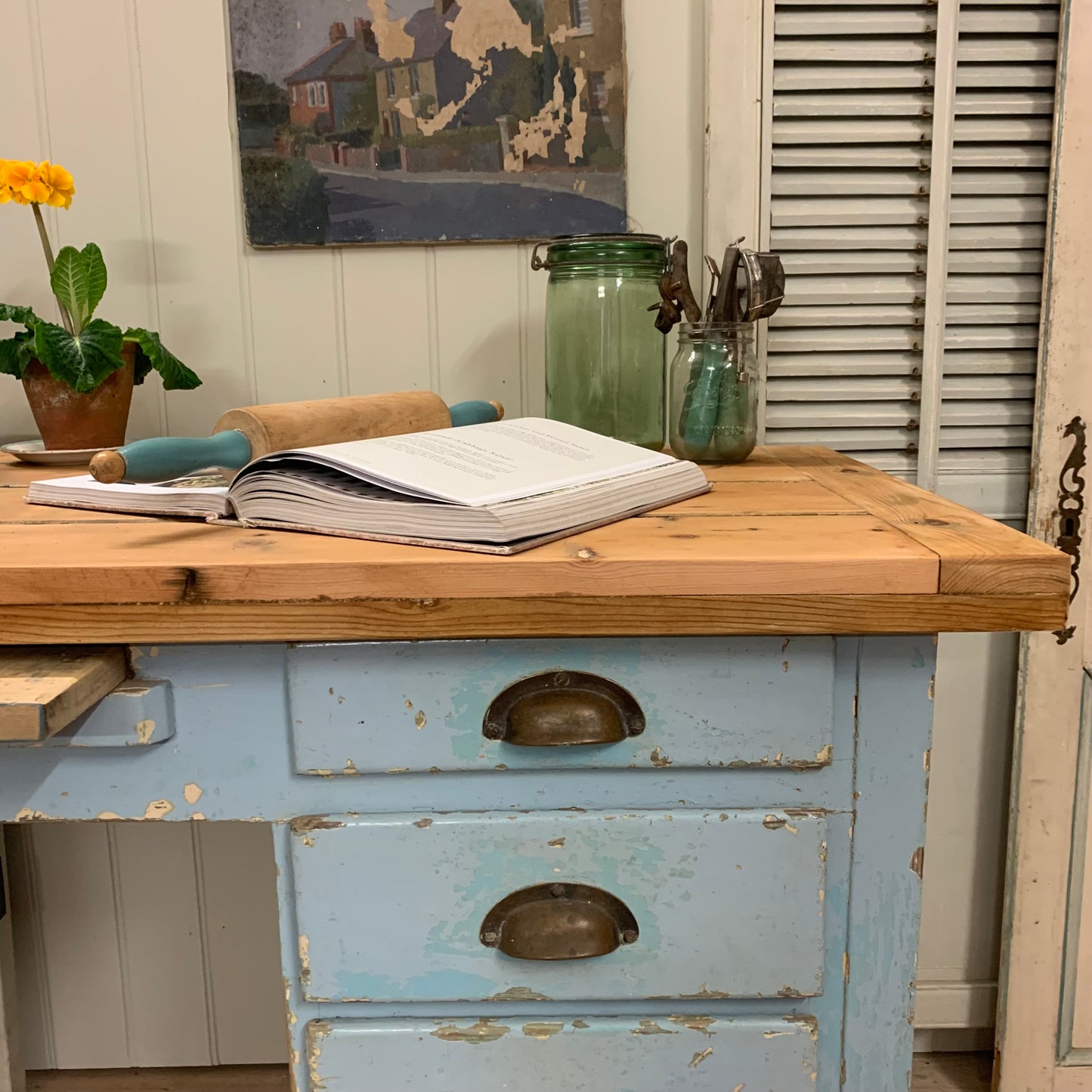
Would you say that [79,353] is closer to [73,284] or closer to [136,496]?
[73,284]

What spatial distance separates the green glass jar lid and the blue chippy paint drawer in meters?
0.79

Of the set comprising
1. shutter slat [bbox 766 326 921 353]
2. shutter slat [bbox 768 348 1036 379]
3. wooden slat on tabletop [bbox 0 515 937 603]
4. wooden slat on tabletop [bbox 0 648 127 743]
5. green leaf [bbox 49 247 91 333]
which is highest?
green leaf [bbox 49 247 91 333]

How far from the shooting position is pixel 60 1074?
145 cm

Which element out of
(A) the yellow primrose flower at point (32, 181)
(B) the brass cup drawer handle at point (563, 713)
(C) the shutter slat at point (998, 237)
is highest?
(A) the yellow primrose flower at point (32, 181)

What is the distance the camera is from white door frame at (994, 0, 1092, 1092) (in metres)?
1.17

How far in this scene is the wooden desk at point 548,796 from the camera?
65cm

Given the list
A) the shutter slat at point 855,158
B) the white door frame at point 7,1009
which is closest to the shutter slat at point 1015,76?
the shutter slat at point 855,158

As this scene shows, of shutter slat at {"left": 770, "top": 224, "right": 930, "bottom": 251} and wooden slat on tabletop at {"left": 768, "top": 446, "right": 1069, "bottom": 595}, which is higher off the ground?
shutter slat at {"left": 770, "top": 224, "right": 930, "bottom": 251}

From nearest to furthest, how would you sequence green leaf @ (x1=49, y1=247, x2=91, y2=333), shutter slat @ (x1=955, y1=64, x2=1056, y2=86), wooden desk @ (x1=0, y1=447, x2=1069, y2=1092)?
wooden desk @ (x1=0, y1=447, x2=1069, y2=1092) → green leaf @ (x1=49, y1=247, x2=91, y2=333) → shutter slat @ (x1=955, y1=64, x2=1056, y2=86)

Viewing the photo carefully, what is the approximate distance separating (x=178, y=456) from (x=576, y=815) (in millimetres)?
425

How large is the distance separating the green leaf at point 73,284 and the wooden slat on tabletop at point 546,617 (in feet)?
2.00

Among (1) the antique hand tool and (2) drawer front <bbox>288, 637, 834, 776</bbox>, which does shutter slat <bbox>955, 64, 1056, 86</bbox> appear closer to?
(1) the antique hand tool

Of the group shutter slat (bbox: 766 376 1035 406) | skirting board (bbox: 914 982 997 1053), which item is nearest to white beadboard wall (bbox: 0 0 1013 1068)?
skirting board (bbox: 914 982 997 1053)

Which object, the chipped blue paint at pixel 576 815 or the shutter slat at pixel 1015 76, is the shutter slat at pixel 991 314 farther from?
the chipped blue paint at pixel 576 815
